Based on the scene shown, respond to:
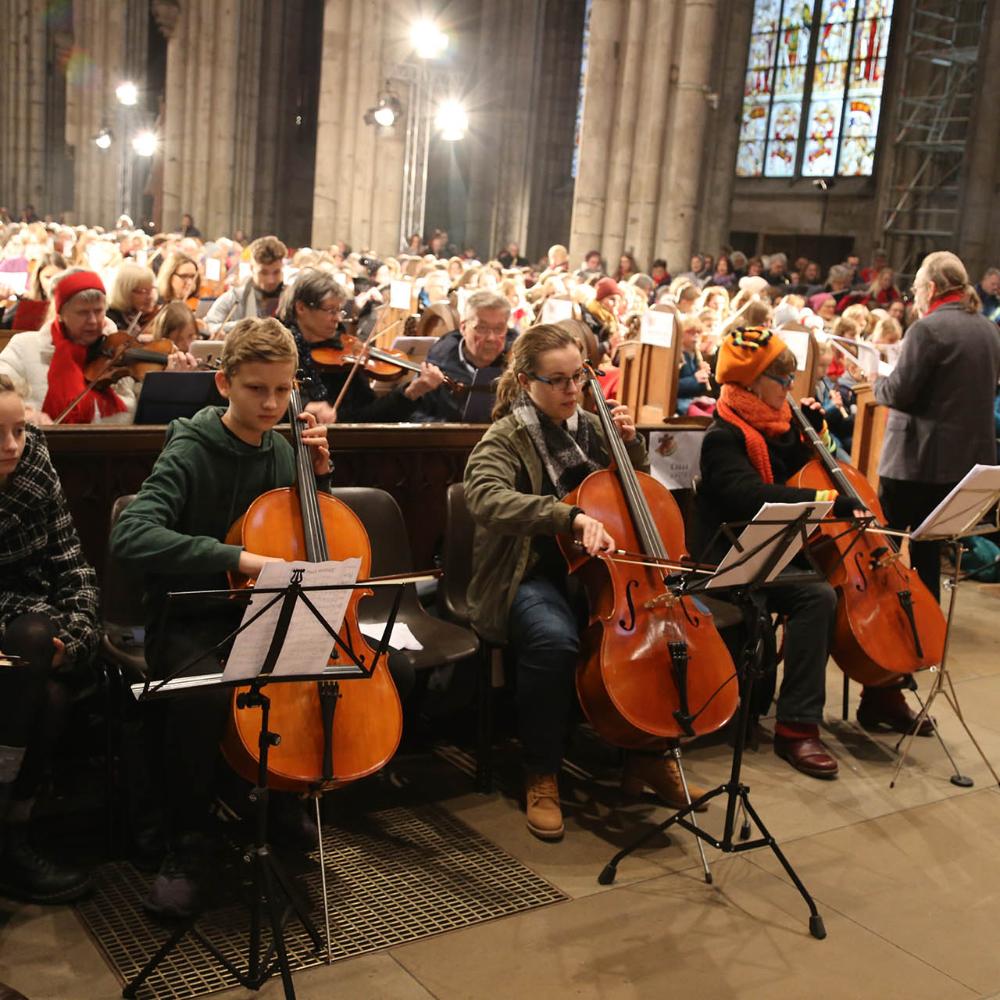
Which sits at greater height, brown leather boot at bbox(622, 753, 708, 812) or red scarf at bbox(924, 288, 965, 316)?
red scarf at bbox(924, 288, 965, 316)

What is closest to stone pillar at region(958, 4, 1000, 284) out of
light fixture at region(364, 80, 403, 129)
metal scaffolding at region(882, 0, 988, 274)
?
metal scaffolding at region(882, 0, 988, 274)

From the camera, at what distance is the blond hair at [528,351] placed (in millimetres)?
4188

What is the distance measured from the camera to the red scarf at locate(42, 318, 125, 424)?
4.76m

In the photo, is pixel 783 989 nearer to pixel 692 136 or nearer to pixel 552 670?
pixel 552 670

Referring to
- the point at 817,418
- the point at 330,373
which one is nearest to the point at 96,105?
the point at 330,373

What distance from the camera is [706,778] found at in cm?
446

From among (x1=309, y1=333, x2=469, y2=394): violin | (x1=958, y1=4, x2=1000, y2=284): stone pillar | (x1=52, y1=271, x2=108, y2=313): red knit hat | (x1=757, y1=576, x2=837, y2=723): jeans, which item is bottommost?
(x1=757, y1=576, x2=837, y2=723): jeans

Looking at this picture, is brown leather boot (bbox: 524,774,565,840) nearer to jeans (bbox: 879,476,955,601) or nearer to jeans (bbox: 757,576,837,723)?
jeans (bbox: 757,576,837,723)

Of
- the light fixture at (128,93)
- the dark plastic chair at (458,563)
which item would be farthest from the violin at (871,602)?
the light fixture at (128,93)

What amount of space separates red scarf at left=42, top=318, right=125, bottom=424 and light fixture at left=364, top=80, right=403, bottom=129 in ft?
47.7

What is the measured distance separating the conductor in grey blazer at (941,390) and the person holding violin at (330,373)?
86.1 inches

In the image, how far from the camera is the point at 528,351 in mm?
4215

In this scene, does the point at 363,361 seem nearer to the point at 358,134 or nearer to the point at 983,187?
the point at 983,187

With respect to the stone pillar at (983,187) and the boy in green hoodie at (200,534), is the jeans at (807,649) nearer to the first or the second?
the boy in green hoodie at (200,534)
